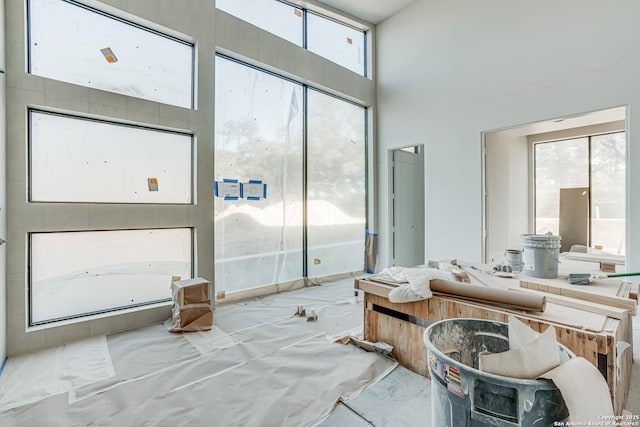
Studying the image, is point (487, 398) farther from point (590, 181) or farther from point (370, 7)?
point (370, 7)

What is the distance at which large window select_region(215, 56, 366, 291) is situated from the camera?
3.56 metres

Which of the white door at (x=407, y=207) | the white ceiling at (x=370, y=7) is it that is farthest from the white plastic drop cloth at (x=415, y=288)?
the white ceiling at (x=370, y=7)

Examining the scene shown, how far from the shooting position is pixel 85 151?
2629mm

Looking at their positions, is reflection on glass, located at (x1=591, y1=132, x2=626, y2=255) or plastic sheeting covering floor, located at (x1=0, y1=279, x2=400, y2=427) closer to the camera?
plastic sheeting covering floor, located at (x1=0, y1=279, x2=400, y2=427)

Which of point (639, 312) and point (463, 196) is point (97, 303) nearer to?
point (463, 196)

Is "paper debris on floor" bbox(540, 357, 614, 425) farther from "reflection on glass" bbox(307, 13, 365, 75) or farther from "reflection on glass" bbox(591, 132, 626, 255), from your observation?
"reflection on glass" bbox(307, 13, 365, 75)

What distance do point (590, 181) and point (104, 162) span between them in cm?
579

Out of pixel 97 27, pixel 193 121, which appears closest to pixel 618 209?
pixel 193 121

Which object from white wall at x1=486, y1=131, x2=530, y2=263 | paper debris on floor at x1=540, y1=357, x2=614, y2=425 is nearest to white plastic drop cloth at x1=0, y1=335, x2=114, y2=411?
paper debris on floor at x1=540, y1=357, x2=614, y2=425

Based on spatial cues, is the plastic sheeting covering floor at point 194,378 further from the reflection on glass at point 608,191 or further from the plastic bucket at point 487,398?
the reflection on glass at point 608,191

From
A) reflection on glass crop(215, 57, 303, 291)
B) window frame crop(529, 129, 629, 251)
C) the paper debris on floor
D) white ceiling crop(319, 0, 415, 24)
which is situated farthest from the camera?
white ceiling crop(319, 0, 415, 24)

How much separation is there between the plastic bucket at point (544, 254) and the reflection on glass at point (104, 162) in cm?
318

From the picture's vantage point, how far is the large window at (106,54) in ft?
8.09

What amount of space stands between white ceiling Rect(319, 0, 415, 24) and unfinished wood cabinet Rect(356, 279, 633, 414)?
4436 mm
